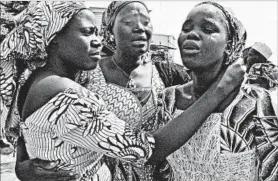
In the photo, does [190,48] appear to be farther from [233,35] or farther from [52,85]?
[52,85]

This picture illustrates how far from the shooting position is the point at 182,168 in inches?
100

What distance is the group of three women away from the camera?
201 cm

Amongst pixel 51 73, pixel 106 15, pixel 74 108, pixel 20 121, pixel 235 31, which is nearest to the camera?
pixel 74 108

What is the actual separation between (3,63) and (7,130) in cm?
42

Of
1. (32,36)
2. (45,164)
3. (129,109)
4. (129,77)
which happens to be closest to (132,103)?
(129,109)

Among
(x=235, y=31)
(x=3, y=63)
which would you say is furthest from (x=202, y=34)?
(x=3, y=63)

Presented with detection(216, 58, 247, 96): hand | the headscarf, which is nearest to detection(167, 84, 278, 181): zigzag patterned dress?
detection(216, 58, 247, 96): hand

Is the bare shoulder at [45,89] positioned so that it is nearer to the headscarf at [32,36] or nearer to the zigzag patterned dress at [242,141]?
the headscarf at [32,36]

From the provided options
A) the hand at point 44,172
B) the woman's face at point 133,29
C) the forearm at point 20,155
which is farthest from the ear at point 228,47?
the forearm at point 20,155

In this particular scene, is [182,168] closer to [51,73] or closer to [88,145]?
[88,145]

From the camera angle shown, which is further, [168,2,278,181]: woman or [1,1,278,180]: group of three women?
[168,2,278,181]: woman

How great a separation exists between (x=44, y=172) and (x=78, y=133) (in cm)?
32

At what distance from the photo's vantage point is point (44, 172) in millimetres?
2100

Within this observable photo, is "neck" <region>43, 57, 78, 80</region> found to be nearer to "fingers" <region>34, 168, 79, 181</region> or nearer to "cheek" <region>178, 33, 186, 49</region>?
"fingers" <region>34, 168, 79, 181</region>
